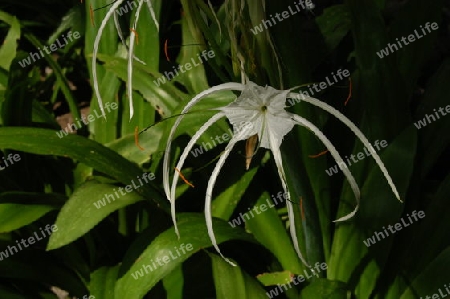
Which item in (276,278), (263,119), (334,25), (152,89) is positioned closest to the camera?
(263,119)

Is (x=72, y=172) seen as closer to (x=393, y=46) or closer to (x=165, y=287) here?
(x=165, y=287)

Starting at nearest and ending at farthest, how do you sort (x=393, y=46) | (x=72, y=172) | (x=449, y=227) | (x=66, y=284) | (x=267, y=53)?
(x=267, y=53), (x=449, y=227), (x=393, y=46), (x=66, y=284), (x=72, y=172)

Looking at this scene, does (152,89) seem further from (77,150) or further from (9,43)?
(9,43)

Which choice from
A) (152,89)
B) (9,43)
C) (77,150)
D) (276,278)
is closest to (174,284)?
(276,278)

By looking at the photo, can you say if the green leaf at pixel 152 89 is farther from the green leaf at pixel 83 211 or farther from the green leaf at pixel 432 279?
the green leaf at pixel 432 279

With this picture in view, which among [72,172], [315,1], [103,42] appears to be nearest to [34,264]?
[72,172]

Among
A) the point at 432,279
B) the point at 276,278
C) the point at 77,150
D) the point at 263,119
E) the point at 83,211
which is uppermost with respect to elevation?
the point at 77,150
